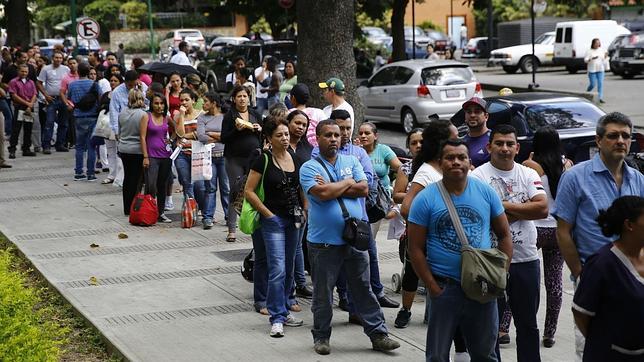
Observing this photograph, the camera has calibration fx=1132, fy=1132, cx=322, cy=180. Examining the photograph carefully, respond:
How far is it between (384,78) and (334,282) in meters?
17.4

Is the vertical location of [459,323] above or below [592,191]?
below

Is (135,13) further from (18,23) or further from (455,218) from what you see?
(455,218)

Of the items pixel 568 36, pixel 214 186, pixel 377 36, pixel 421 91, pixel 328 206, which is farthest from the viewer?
pixel 377 36

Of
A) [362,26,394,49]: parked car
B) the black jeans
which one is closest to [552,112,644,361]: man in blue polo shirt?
the black jeans

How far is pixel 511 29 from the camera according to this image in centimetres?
5391

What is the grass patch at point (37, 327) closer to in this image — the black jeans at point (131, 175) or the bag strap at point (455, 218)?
the bag strap at point (455, 218)

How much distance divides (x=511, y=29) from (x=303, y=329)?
46714 millimetres

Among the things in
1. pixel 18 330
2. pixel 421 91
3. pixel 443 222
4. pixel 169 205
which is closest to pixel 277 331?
pixel 18 330

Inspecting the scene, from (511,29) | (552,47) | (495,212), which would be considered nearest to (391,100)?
(495,212)

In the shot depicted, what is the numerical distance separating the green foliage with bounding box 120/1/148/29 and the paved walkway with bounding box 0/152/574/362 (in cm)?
5977

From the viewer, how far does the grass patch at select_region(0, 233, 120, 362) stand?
21.2 feet

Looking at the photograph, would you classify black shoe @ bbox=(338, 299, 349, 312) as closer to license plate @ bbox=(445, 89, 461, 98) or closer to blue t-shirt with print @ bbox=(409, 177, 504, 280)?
blue t-shirt with print @ bbox=(409, 177, 504, 280)

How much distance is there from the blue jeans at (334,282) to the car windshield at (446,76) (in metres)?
16.1

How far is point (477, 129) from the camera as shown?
894cm
